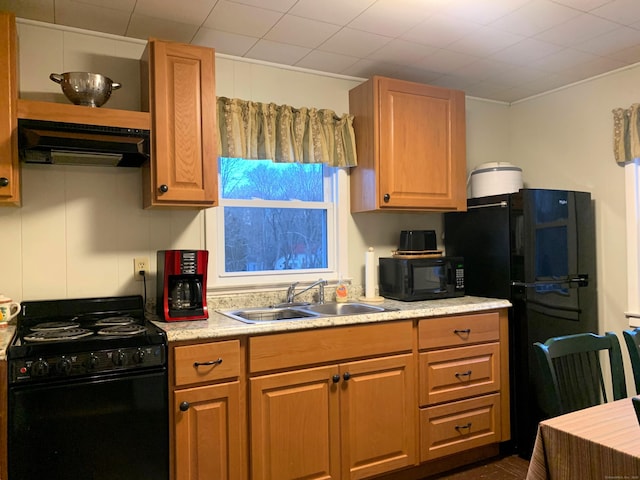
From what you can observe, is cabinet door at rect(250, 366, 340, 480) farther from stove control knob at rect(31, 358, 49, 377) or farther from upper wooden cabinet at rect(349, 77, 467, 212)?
upper wooden cabinet at rect(349, 77, 467, 212)

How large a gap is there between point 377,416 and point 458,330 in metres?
0.65

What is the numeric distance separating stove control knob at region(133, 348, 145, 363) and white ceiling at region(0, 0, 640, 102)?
147 cm

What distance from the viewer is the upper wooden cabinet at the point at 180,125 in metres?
2.23

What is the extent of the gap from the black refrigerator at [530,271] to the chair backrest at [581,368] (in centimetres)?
99

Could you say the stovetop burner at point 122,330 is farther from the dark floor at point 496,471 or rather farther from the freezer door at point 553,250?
the freezer door at point 553,250

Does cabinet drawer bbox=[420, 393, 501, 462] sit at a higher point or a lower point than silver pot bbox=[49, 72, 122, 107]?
lower

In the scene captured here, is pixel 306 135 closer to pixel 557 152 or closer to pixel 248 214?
pixel 248 214

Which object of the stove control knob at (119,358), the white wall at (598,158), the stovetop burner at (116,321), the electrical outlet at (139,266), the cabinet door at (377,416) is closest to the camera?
the stove control knob at (119,358)

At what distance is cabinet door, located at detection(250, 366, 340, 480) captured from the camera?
6.98ft

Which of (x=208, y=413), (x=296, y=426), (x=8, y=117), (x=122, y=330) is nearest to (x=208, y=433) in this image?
(x=208, y=413)

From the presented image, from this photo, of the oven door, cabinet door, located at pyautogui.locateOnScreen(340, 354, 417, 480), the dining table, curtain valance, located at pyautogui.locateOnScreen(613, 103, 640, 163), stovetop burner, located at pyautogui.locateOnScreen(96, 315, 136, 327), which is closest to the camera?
the dining table

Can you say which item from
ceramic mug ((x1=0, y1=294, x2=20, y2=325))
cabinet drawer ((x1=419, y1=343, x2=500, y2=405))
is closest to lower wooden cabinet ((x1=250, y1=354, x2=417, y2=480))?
cabinet drawer ((x1=419, y1=343, x2=500, y2=405))

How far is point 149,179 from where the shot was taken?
2281 mm

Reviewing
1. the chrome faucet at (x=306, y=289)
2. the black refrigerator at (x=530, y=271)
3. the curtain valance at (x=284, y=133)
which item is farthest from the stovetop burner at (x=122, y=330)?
the black refrigerator at (x=530, y=271)
